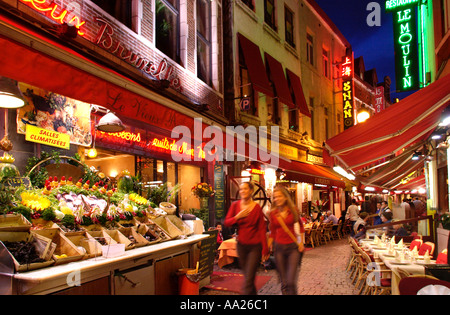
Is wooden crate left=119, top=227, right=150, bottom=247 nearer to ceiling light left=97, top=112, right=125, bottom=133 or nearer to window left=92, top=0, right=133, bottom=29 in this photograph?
ceiling light left=97, top=112, right=125, bottom=133

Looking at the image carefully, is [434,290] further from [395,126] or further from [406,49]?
[406,49]

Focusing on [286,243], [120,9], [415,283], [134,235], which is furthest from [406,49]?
[134,235]

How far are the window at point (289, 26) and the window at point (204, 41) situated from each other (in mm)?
7641

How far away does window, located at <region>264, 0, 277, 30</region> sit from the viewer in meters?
18.0

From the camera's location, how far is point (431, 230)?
10453mm

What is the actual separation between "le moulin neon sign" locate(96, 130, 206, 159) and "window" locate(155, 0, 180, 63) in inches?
106

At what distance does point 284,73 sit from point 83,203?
1498cm

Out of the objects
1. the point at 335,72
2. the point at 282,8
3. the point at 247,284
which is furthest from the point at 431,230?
the point at 335,72

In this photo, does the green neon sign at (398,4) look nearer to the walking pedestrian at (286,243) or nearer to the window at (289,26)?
the window at (289,26)

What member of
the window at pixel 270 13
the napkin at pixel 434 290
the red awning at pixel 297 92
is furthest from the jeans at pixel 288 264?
the window at pixel 270 13

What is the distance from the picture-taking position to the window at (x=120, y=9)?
8725 mm

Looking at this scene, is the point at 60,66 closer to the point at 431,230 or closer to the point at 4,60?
the point at 4,60

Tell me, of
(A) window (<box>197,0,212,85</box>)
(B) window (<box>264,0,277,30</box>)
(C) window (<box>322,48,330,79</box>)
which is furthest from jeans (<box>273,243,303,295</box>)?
(C) window (<box>322,48,330,79</box>)

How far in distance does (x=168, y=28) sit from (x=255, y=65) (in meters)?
5.00
